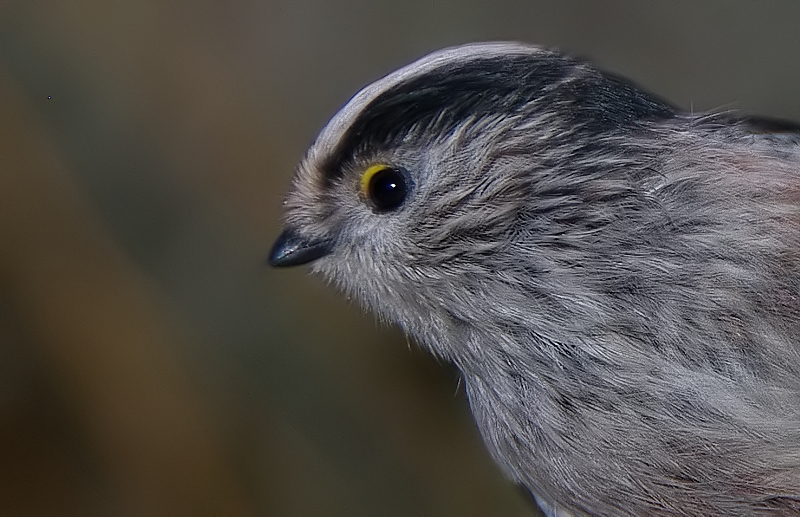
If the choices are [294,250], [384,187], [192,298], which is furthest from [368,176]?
[192,298]

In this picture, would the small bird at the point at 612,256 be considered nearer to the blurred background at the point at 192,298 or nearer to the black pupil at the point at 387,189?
the black pupil at the point at 387,189

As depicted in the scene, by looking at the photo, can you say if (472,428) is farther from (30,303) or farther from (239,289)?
(30,303)

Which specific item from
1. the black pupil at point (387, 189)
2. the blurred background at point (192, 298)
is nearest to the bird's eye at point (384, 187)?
the black pupil at point (387, 189)

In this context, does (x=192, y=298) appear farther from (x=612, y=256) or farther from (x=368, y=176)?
(x=612, y=256)

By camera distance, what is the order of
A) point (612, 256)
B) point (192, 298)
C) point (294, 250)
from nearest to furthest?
point (612, 256) → point (294, 250) → point (192, 298)

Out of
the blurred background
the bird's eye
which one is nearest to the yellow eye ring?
the bird's eye

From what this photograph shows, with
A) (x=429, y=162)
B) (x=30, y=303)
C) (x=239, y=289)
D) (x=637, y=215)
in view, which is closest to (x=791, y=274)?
(x=637, y=215)

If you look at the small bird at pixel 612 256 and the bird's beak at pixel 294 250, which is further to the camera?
the bird's beak at pixel 294 250

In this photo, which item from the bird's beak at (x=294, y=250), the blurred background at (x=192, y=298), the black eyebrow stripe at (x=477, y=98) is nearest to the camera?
the black eyebrow stripe at (x=477, y=98)

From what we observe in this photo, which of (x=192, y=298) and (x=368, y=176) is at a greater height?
(x=368, y=176)
